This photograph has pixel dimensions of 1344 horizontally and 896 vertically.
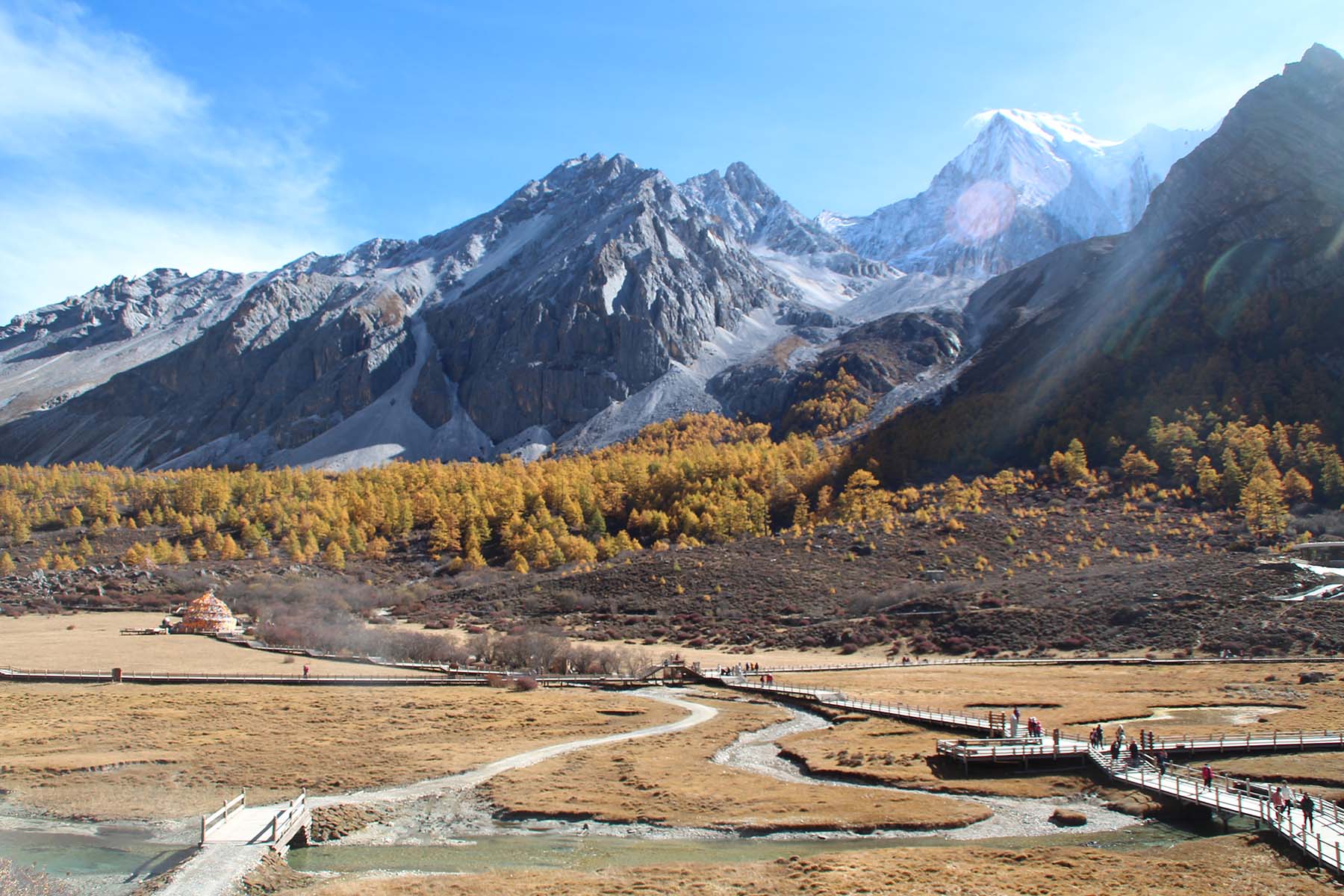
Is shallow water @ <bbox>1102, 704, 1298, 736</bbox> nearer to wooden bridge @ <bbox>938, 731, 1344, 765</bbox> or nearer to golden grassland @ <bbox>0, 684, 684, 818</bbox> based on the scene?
wooden bridge @ <bbox>938, 731, 1344, 765</bbox>

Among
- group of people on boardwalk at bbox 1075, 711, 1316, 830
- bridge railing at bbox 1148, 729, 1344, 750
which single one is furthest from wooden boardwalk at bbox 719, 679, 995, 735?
bridge railing at bbox 1148, 729, 1344, 750

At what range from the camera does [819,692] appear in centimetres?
4934

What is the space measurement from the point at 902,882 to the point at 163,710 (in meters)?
36.6

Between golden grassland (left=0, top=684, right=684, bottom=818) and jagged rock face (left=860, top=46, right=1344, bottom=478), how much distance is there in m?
101

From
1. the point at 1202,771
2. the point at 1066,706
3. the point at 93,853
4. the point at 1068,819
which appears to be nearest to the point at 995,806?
the point at 1068,819

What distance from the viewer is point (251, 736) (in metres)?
37.1

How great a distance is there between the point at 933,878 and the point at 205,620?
71.2 metres

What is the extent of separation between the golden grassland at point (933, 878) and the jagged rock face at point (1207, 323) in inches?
4478

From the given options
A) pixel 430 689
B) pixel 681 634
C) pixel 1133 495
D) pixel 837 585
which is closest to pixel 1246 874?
pixel 430 689

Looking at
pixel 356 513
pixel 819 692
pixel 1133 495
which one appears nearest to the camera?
pixel 819 692

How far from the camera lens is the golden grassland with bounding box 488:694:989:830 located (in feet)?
86.5

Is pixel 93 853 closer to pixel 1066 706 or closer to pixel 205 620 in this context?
pixel 1066 706

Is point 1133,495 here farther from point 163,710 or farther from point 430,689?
point 163,710

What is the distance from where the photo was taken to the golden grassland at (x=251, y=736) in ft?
96.2
